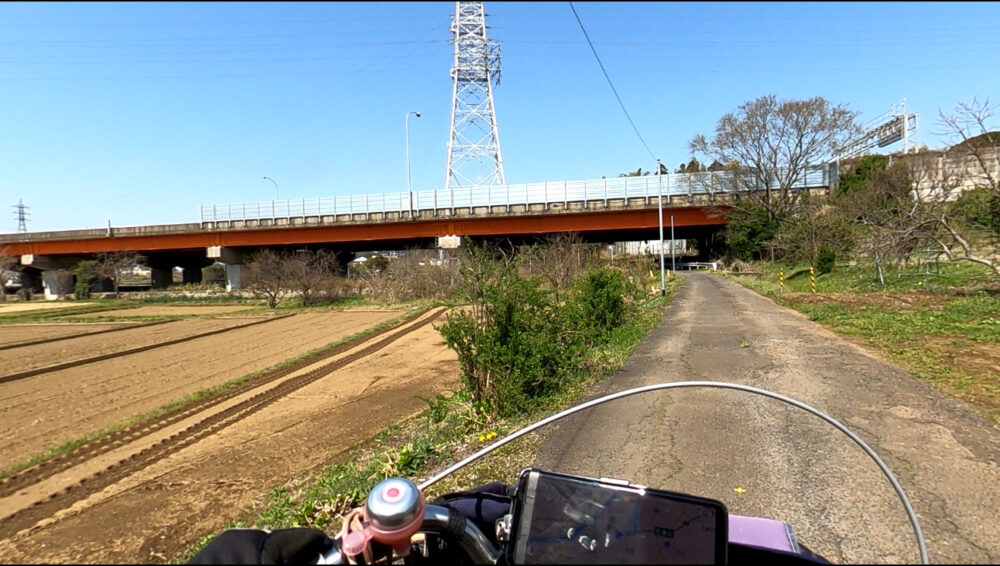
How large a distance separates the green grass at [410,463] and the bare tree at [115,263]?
1967 inches

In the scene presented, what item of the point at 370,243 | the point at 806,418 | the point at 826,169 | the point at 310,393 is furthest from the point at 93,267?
the point at 826,169

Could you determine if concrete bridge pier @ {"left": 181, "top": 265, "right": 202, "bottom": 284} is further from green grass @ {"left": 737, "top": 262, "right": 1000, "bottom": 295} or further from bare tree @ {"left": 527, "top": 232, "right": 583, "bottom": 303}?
green grass @ {"left": 737, "top": 262, "right": 1000, "bottom": 295}

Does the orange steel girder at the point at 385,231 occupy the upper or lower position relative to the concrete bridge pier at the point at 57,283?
upper

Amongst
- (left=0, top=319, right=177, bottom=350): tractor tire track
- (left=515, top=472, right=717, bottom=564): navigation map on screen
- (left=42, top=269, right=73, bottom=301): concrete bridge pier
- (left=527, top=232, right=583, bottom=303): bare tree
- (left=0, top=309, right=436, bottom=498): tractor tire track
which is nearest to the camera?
(left=515, top=472, right=717, bottom=564): navigation map on screen

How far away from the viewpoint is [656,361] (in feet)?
32.1

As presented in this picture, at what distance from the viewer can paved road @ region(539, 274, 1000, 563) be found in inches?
138

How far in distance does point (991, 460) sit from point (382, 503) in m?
5.57

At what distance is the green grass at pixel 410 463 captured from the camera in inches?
174

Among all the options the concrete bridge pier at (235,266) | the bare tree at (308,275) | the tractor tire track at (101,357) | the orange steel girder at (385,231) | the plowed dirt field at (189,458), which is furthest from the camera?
the concrete bridge pier at (235,266)

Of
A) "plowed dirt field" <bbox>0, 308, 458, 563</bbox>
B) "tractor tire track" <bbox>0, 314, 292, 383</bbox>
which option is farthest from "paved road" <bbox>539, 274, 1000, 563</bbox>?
"tractor tire track" <bbox>0, 314, 292, 383</bbox>

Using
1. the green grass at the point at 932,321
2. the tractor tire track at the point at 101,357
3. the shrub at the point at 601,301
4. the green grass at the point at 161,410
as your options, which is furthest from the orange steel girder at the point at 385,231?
the shrub at the point at 601,301

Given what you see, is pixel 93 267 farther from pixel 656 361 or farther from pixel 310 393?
pixel 656 361

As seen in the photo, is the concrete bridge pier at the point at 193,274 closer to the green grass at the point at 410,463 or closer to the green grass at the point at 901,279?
the green grass at the point at 901,279

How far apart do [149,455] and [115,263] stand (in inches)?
1894
